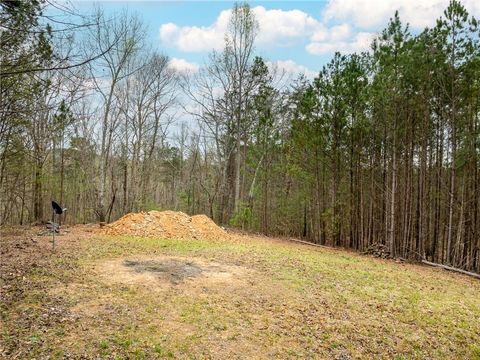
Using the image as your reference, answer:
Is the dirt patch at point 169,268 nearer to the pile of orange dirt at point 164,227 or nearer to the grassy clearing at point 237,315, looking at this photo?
the grassy clearing at point 237,315

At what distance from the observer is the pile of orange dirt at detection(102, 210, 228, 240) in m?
12.3

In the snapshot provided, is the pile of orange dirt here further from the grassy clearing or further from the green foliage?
the grassy clearing

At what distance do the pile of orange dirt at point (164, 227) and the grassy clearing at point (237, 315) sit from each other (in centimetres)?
402

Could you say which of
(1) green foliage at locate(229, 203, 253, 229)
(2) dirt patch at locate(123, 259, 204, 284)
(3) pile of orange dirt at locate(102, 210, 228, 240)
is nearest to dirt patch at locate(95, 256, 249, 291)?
(2) dirt patch at locate(123, 259, 204, 284)

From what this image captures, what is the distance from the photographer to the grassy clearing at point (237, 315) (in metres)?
4.12

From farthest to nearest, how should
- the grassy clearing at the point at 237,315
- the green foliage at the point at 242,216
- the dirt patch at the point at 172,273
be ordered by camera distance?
the green foliage at the point at 242,216
the dirt patch at the point at 172,273
the grassy clearing at the point at 237,315

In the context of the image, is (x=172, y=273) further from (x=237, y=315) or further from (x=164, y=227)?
(x=164, y=227)

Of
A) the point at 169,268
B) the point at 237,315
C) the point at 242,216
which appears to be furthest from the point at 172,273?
the point at 242,216

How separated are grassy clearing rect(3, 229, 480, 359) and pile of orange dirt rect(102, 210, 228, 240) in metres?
4.02

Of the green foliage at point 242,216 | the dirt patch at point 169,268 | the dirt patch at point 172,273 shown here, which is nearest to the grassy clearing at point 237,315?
the dirt patch at point 172,273

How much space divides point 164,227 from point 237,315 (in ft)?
26.4

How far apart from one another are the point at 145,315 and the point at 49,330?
3.98 feet

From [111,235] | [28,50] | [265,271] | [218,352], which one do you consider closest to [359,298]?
[265,271]

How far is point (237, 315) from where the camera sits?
5164 millimetres
